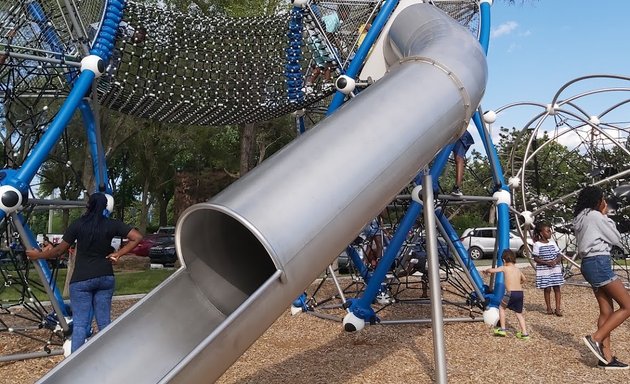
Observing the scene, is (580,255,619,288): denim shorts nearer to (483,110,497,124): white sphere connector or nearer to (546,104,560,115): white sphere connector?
(483,110,497,124): white sphere connector

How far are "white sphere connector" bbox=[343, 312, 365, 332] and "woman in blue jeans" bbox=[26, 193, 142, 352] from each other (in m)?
2.66

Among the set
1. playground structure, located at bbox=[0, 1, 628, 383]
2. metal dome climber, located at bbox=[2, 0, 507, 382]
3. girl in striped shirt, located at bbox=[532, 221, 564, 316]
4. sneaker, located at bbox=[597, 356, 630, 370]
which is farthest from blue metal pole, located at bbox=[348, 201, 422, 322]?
girl in striped shirt, located at bbox=[532, 221, 564, 316]

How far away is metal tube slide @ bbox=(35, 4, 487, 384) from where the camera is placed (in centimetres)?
256

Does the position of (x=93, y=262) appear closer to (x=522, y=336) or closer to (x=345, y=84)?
(x=345, y=84)

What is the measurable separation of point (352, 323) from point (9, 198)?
3.67m

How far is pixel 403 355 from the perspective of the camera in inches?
236

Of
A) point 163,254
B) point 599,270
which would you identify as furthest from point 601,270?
point 163,254

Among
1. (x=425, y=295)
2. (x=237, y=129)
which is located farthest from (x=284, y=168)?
(x=237, y=129)

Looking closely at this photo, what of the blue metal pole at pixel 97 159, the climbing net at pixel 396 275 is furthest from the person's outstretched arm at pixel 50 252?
the climbing net at pixel 396 275

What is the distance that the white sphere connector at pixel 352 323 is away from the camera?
663 cm

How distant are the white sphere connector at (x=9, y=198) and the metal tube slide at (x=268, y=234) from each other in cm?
232

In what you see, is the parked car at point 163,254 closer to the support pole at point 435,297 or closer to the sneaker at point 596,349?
the sneaker at point 596,349

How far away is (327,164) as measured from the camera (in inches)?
111

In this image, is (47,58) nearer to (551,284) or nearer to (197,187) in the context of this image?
(551,284)
